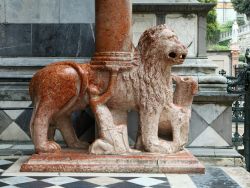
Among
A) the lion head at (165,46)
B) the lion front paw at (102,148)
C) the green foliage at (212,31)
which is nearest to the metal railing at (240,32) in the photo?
the green foliage at (212,31)

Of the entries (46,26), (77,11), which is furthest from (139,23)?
(46,26)

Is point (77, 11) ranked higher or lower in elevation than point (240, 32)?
lower

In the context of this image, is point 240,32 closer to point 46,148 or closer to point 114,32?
point 114,32

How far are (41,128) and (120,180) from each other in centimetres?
108

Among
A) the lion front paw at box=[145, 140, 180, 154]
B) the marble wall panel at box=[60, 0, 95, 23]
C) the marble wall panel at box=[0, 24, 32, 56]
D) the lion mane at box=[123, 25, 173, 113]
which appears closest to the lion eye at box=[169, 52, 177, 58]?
the lion mane at box=[123, 25, 173, 113]

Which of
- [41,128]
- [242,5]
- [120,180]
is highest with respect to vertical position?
[242,5]

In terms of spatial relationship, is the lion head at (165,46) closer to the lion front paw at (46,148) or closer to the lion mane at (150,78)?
the lion mane at (150,78)

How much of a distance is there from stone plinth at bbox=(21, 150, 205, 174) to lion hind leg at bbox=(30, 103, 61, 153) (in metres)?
0.18

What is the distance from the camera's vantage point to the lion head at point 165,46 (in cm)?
566

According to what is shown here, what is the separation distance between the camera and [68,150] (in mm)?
6012

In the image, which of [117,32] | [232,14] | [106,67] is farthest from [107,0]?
[232,14]

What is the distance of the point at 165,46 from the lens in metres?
5.66

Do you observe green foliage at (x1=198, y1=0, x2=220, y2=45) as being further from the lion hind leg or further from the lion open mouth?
the lion hind leg

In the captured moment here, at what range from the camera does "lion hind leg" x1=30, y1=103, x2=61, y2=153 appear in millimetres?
5695
